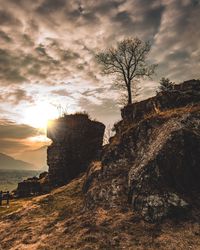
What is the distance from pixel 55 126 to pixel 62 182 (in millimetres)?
7914

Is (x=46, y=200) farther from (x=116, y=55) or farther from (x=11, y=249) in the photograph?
(x=116, y=55)

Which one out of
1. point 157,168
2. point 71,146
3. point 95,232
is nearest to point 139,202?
point 157,168

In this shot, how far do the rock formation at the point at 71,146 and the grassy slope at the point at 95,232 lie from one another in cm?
1455

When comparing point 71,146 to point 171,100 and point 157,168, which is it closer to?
point 171,100

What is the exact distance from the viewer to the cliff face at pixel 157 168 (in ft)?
40.4

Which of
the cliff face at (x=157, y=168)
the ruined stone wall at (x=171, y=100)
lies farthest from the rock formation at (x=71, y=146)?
the cliff face at (x=157, y=168)

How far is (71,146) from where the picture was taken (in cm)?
3291

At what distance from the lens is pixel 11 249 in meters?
12.1

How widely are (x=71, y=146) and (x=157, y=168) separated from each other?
68.0 feet

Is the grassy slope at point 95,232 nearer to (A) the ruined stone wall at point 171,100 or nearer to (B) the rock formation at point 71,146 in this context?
(A) the ruined stone wall at point 171,100

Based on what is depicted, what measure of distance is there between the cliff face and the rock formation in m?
12.8

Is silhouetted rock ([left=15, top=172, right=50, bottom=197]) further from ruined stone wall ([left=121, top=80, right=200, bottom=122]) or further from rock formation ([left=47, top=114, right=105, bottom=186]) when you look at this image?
ruined stone wall ([left=121, top=80, right=200, bottom=122])

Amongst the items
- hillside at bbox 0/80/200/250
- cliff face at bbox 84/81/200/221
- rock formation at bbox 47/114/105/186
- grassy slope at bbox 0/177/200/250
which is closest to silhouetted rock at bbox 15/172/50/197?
rock formation at bbox 47/114/105/186

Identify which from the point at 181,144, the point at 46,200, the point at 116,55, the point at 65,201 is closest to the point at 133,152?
the point at 181,144
